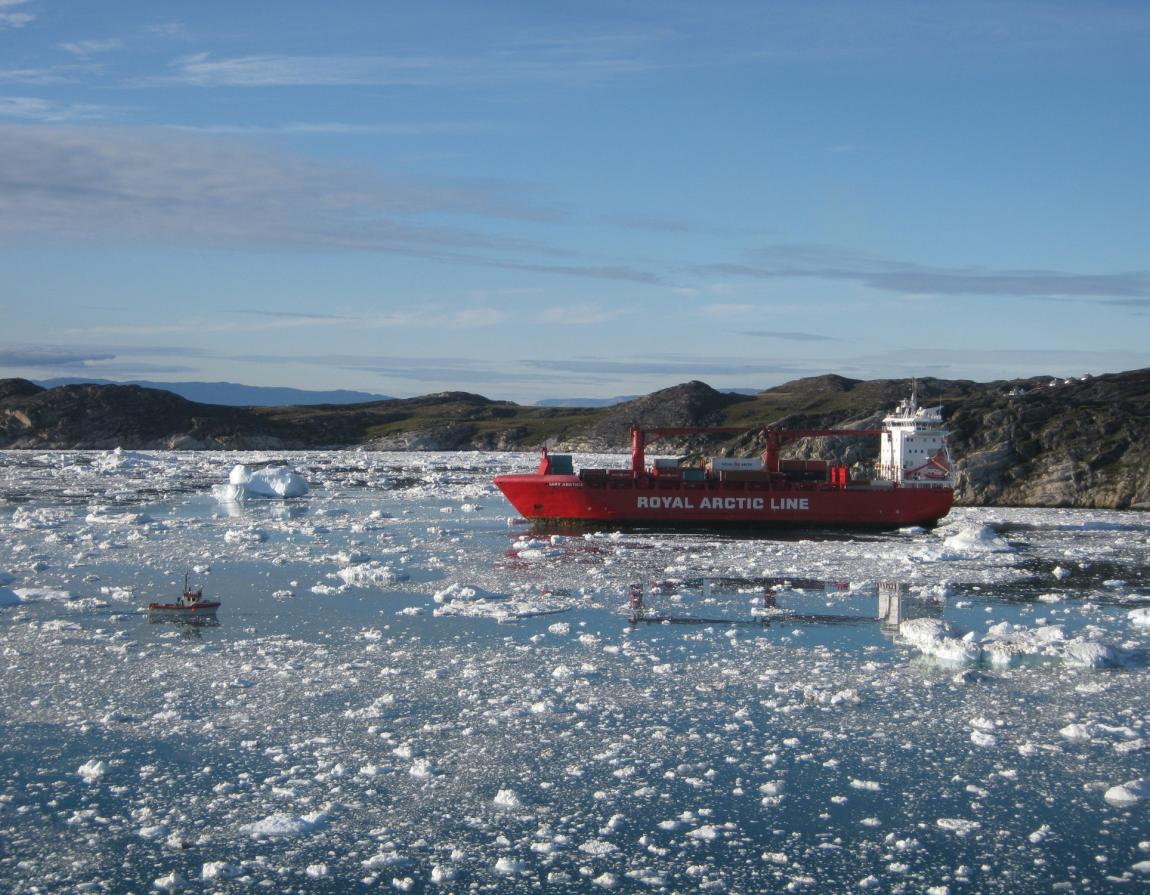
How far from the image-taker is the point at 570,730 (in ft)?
35.5

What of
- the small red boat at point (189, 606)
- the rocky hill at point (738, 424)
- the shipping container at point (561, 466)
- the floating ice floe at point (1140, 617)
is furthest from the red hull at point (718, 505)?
the small red boat at point (189, 606)

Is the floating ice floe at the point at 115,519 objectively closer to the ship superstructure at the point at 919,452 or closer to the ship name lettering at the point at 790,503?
the ship name lettering at the point at 790,503

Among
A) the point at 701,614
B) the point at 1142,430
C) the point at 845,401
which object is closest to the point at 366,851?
the point at 701,614

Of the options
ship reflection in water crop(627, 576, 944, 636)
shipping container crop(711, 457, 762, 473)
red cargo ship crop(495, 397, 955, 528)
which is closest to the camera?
ship reflection in water crop(627, 576, 944, 636)

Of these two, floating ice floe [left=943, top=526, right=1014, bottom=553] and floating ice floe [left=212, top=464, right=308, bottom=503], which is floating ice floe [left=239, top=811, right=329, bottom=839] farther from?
floating ice floe [left=212, top=464, right=308, bottom=503]

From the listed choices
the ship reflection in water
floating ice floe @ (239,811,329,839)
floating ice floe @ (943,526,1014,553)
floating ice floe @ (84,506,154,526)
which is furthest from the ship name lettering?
floating ice floe @ (239,811,329,839)

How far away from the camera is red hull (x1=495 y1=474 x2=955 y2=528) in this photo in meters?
33.8

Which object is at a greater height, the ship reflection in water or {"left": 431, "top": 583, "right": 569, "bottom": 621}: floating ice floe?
the ship reflection in water

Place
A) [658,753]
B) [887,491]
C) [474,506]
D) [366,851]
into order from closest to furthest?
[366,851]
[658,753]
[887,491]
[474,506]

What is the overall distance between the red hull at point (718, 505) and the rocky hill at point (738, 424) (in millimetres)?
10327

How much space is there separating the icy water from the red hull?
11321 mm

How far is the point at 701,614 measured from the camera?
17391 mm

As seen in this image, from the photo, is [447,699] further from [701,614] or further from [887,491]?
[887,491]

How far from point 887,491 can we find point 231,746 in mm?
27055
